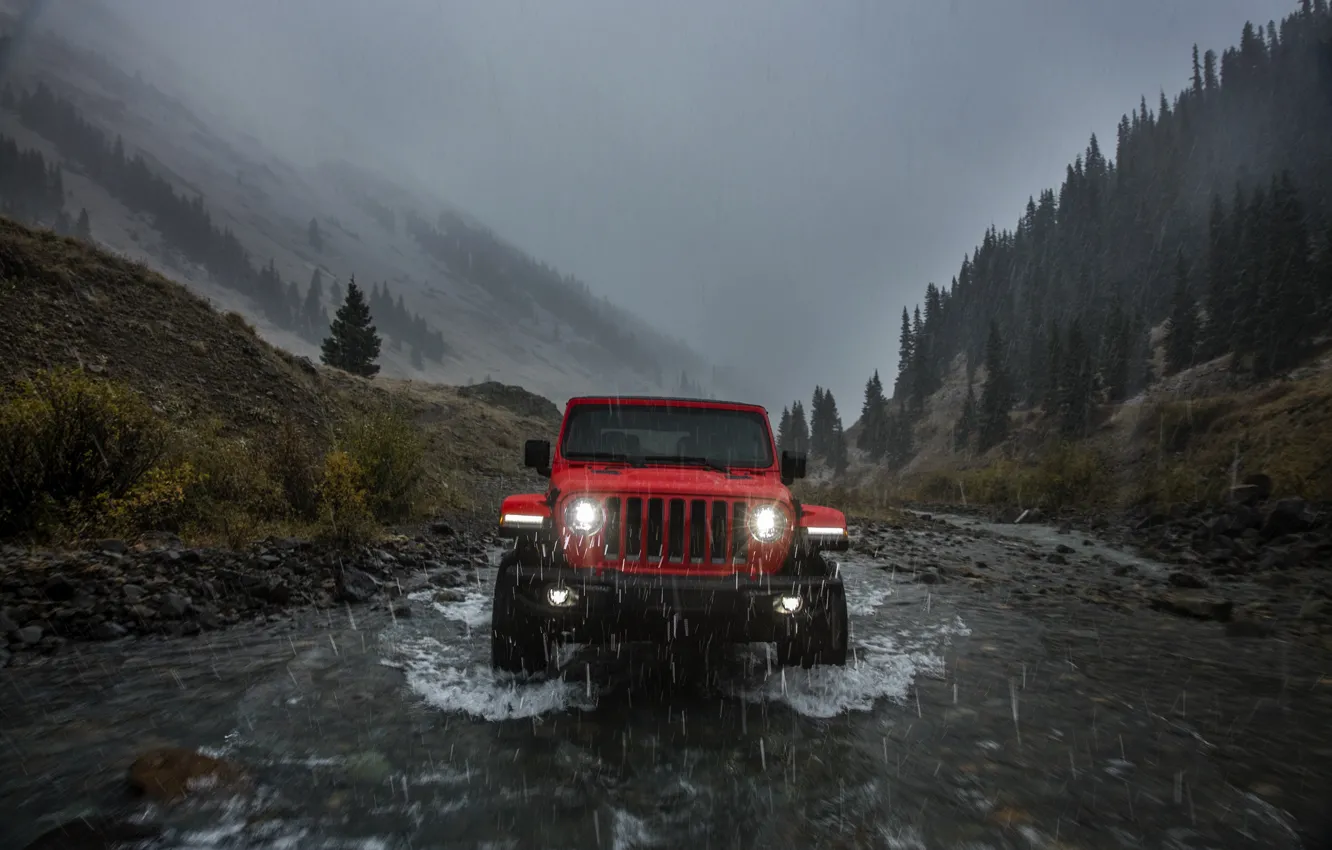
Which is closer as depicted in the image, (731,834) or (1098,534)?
(731,834)

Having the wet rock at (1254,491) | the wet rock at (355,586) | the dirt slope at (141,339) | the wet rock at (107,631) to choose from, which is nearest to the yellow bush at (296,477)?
the wet rock at (355,586)

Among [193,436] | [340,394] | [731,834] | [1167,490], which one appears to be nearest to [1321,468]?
[1167,490]

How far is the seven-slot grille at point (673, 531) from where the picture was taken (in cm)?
446

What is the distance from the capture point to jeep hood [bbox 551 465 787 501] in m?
4.50

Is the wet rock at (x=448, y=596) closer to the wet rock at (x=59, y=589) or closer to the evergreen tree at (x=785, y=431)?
the wet rock at (x=59, y=589)

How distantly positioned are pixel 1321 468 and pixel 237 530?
841 inches

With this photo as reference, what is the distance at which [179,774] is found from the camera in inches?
126

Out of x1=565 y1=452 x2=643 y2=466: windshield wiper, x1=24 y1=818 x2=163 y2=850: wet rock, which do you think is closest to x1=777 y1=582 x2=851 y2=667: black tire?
x1=565 y1=452 x2=643 y2=466: windshield wiper

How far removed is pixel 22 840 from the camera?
2.64m

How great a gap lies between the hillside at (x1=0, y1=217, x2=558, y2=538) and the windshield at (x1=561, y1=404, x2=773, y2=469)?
1002 centimetres

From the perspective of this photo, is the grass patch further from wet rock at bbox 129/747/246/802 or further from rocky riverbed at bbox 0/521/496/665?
wet rock at bbox 129/747/246/802

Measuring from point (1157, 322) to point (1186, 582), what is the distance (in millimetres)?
96694

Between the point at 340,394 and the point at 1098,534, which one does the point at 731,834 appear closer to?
the point at 1098,534

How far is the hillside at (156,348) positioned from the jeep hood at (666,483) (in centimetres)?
1103
